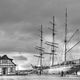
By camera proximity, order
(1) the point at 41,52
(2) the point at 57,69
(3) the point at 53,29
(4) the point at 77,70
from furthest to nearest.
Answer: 1. (1) the point at 41,52
2. (3) the point at 53,29
3. (2) the point at 57,69
4. (4) the point at 77,70

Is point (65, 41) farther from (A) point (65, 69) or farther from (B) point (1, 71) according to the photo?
(B) point (1, 71)

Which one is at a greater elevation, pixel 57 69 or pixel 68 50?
pixel 68 50

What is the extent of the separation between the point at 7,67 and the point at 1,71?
2.62m

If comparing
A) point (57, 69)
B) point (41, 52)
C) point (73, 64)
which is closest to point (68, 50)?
point (57, 69)

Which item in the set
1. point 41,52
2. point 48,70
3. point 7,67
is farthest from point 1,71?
point 41,52

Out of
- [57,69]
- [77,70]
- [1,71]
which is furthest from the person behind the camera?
[1,71]

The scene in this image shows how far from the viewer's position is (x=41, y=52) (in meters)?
97.9

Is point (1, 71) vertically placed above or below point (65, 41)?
below

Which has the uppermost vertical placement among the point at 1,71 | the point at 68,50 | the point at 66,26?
the point at 66,26

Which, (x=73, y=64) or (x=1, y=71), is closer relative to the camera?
(x=73, y=64)

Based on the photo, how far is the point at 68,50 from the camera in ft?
243

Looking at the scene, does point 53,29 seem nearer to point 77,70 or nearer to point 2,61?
point 2,61

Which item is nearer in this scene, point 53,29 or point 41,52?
point 53,29

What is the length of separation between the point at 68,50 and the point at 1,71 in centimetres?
2574
